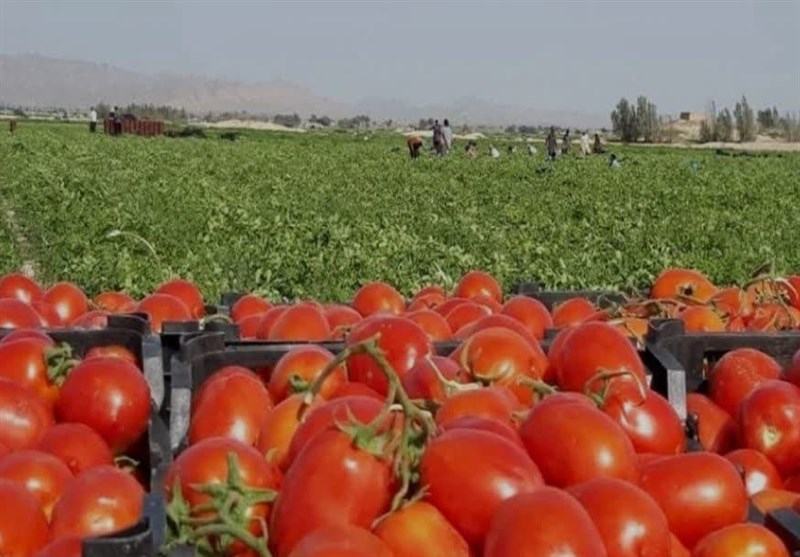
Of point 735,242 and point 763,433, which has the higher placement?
point 763,433

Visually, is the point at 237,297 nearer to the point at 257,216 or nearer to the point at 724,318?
the point at 724,318

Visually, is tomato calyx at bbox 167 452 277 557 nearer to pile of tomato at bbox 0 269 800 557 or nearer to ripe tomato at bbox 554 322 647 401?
pile of tomato at bbox 0 269 800 557

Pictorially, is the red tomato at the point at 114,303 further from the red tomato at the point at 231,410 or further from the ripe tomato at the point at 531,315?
the red tomato at the point at 231,410

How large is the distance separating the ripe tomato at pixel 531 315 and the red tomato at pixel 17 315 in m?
1.74

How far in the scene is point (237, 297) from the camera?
5.37 meters

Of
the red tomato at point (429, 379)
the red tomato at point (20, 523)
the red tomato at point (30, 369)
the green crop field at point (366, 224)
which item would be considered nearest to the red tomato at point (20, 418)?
the red tomato at point (30, 369)

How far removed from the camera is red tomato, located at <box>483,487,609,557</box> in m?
1.93

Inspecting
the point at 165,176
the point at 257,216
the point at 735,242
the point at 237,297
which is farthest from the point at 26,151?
the point at 237,297

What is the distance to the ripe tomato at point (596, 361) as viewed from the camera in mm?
2893

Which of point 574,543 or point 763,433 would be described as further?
point 763,433

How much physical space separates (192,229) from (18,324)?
1049 centimetres

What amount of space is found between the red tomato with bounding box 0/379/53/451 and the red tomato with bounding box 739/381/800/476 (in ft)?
5.98

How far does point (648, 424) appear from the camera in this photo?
2.79 m

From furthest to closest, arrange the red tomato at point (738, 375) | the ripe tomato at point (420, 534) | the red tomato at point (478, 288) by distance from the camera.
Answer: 1. the red tomato at point (478, 288)
2. the red tomato at point (738, 375)
3. the ripe tomato at point (420, 534)
